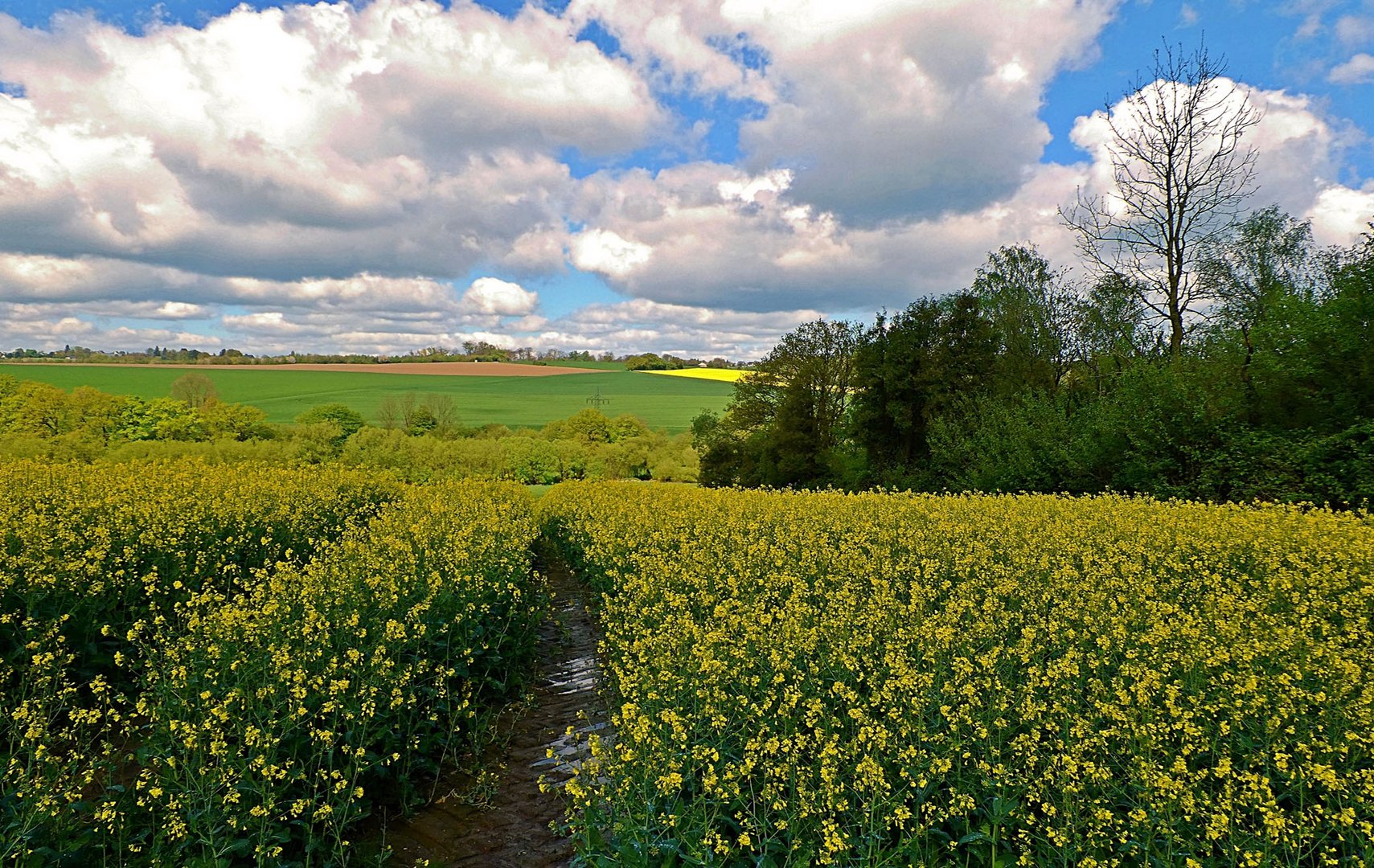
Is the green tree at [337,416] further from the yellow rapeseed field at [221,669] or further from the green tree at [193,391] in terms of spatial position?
the yellow rapeseed field at [221,669]

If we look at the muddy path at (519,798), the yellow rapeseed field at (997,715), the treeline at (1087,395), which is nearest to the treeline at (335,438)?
the treeline at (1087,395)

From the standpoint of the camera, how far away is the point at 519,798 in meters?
5.70

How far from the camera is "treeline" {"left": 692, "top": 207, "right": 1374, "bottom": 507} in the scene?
1731cm

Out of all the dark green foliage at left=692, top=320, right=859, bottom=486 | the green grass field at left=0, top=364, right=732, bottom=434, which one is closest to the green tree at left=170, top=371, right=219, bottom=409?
the green grass field at left=0, top=364, right=732, bottom=434

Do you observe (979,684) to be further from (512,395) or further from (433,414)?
(512,395)

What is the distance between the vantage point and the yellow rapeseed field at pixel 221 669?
3.76 m

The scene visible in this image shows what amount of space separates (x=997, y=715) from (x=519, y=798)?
13.2 ft

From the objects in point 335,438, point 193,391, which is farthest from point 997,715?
point 193,391

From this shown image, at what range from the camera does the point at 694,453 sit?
214ft

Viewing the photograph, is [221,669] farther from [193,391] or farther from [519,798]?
[193,391]

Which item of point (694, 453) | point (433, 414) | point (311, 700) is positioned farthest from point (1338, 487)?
point (433, 414)

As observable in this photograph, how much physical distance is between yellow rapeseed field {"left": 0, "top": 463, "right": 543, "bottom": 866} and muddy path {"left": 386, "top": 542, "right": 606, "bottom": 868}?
0.37 meters

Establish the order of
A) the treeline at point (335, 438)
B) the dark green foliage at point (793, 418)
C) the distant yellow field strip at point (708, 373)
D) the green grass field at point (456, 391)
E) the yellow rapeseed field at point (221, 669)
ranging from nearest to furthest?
the yellow rapeseed field at point (221, 669) < the treeline at point (335, 438) < the dark green foliage at point (793, 418) < the green grass field at point (456, 391) < the distant yellow field strip at point (708, 373)

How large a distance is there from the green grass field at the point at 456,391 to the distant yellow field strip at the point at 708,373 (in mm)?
8523
